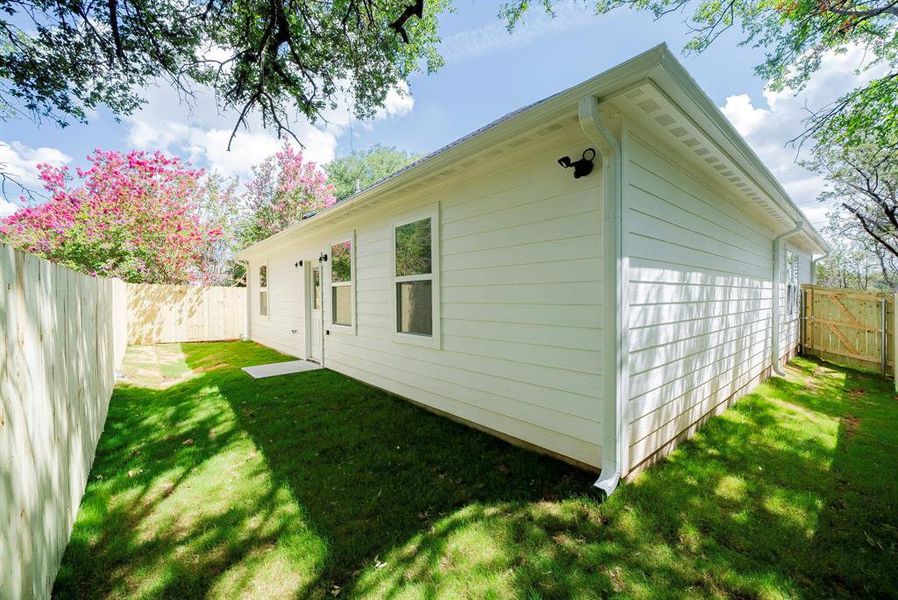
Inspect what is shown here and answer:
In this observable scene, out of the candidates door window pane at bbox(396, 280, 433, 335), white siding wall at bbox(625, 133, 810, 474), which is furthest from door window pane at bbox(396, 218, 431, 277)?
white siding wall at bbox(625, 133, 810, 474)

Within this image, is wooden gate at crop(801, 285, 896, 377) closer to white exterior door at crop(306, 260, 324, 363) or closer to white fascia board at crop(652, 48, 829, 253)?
white fascia board at crop(652, 48, 829, 253)

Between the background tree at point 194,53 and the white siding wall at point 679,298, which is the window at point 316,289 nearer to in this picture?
the background tree at point 194,53

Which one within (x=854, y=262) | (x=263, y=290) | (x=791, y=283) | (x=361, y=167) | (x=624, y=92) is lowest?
(x=263, y=290)

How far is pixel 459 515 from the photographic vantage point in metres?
2.44

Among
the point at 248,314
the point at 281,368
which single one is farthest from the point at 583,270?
the point at 248,314

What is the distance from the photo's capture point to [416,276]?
180 inches

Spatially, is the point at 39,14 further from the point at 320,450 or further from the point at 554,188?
the point at 554,188

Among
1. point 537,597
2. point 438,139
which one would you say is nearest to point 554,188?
point 537,597

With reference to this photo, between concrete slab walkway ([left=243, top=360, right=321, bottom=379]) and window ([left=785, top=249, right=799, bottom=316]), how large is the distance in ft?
32.0

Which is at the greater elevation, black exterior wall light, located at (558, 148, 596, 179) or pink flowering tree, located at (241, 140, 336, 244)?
pink flowering tree, located at (241, 140, 336, 244)

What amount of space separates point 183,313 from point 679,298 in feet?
42.5

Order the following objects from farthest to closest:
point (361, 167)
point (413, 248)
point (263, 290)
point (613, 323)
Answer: point (361, 167)
point (263, 290)
point (413, 248)
point (613, 323)

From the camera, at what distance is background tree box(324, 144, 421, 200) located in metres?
23.8

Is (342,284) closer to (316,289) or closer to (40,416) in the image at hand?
(316,289)
